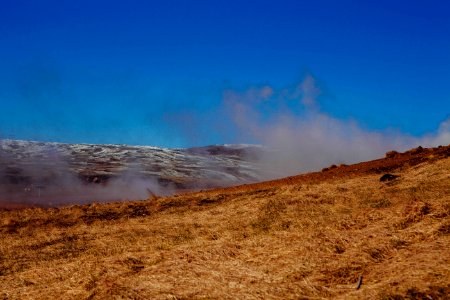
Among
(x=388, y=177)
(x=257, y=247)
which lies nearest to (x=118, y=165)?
(x=388, y=177)

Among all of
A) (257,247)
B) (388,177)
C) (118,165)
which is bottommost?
(257,247)

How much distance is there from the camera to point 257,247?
426 inches

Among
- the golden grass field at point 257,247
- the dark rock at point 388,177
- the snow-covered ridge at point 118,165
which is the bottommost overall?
the golden grass field at point 257,247

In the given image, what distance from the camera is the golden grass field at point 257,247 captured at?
7.69 meters

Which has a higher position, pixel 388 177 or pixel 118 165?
pixel 118 165

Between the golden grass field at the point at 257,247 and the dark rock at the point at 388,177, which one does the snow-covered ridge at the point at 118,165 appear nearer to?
the golden grass field at the point at 257,247

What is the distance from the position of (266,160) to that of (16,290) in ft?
282

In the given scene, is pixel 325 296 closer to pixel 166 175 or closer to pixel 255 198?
pixel 255 198

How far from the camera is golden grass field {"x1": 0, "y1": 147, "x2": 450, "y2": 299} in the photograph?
7.69 m

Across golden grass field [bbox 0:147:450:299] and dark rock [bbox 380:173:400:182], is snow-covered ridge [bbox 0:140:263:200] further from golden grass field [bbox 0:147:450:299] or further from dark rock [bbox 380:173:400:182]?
dark rock [bbox 380:173:400:182]

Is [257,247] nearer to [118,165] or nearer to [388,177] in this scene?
[388,177]

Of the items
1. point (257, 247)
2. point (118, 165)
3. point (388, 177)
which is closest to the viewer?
point (257, 247)

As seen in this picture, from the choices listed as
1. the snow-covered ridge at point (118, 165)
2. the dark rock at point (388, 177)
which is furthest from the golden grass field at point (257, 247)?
the snow-covered ridge at point (118, 165)

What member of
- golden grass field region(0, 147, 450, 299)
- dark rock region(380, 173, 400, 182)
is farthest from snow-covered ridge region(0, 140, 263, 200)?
dark rock region(380, 173, 400, 182)
